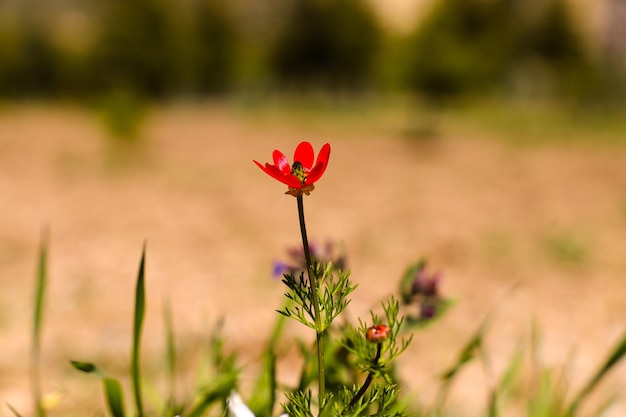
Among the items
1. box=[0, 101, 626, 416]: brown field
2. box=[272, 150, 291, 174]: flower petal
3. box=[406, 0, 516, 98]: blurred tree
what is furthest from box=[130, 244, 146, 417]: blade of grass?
box=[406, 0, 516, 98]: blurred tree

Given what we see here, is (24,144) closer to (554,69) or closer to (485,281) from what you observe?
(485,281)

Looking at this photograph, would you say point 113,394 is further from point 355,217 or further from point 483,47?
point 483,47

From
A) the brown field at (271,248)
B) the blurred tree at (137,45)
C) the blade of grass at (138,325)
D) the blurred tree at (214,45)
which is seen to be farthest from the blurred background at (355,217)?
the blurred tree at (214,45)

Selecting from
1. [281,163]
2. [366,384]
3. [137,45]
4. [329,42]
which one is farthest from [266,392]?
[137,45]

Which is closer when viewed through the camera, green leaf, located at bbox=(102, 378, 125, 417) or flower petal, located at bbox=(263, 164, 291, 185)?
flower petal, located at bbox=(263, 164, 291, 185)

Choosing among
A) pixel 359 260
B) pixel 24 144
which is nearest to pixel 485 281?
pixel 359 260

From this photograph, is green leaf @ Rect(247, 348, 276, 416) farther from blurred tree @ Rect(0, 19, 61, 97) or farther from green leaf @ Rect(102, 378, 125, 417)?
blurred tree @ Rect(0, 19, 61, 97)
